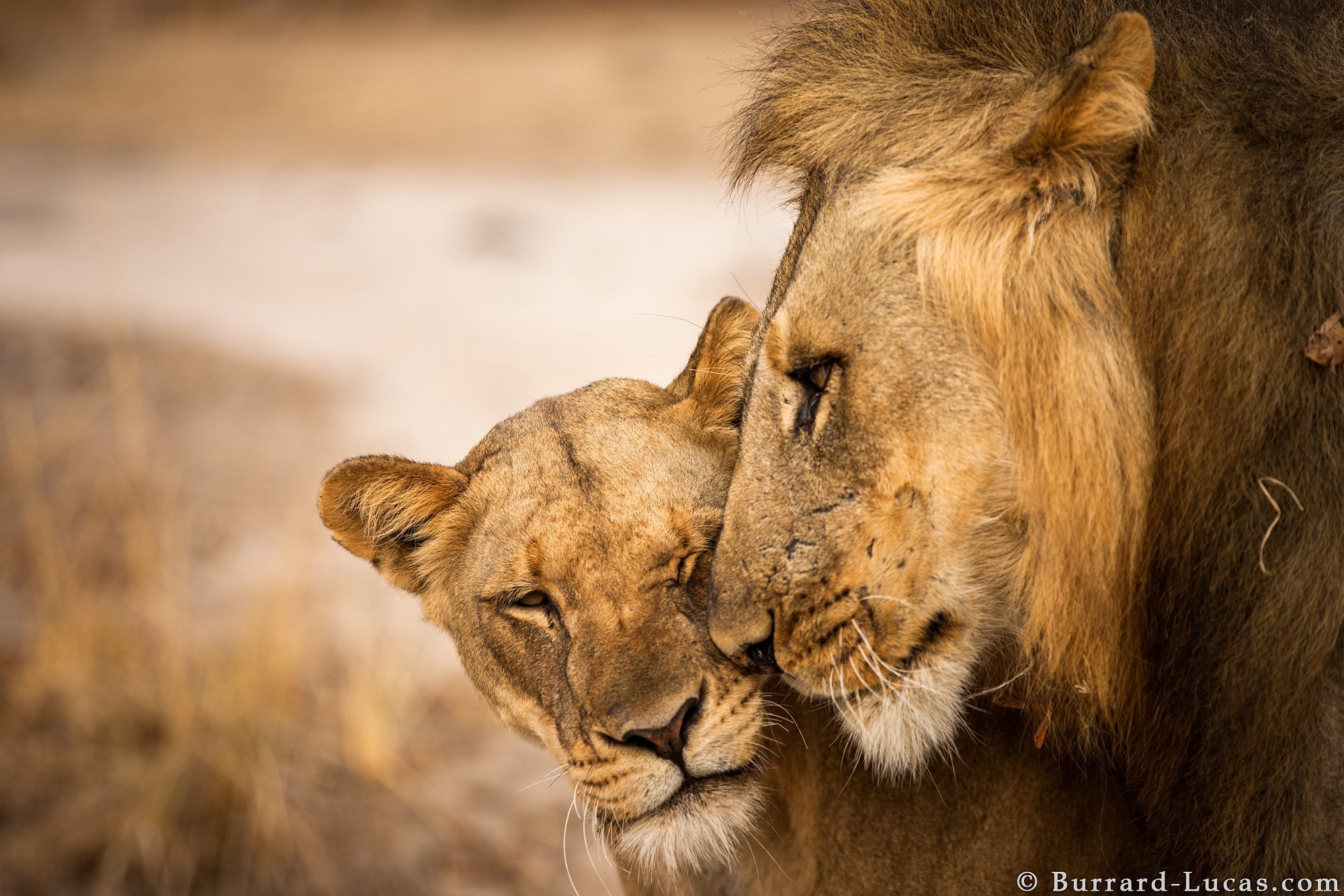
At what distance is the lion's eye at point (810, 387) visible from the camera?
230cm

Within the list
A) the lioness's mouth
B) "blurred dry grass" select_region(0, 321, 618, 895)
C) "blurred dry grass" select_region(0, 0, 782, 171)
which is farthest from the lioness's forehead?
"blurred dry grass" select_region(0, 0, 782, 171)

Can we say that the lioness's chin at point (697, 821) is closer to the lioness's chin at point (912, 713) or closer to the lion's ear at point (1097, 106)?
the lioness's chin at point (912, 713)

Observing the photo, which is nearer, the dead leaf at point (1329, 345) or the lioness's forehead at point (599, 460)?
the dead leaf at point (1329, 345)

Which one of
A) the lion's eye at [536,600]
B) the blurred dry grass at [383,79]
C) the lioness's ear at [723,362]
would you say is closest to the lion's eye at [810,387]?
the lioness's ear at [723,362]

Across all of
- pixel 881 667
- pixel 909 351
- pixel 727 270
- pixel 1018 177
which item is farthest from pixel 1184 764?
pixel 727 270

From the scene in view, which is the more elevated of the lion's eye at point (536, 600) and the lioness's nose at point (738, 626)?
the lioness's nose at point (738, 626)

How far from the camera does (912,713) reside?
7.57ft

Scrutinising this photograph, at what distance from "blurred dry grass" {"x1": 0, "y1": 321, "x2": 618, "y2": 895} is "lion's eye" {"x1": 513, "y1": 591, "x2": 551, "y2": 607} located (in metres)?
2.93

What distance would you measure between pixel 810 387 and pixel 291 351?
8843 millimetres

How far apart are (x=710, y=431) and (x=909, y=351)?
70cm

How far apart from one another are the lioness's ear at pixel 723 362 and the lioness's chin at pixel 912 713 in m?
0.76

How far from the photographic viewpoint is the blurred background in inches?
207

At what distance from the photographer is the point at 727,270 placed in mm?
10086

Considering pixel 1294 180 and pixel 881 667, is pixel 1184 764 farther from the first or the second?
pixel 1294 180
